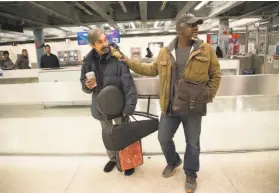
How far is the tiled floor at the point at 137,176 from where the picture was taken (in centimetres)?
180

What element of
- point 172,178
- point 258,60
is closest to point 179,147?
point 172,178

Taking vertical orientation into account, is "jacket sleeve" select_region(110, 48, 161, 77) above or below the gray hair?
below

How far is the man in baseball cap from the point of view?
149cm

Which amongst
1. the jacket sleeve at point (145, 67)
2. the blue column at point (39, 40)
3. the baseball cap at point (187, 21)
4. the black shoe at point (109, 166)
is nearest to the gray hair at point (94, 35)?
the jacket sleeve at point (145, 67)

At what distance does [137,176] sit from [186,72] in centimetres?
105

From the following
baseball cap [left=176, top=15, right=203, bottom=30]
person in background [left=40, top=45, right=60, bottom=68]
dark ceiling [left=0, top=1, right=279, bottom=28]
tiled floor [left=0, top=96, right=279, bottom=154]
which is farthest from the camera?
dark ceiling [left=0, top=1, right=279, bottom=28]

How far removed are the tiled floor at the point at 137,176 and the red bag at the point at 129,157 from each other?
115 millimetres

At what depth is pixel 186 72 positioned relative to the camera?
4.99 ft

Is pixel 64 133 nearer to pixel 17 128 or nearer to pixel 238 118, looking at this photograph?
pixel 17 128

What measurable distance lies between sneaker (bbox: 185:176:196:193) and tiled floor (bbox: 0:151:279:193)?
5 cm

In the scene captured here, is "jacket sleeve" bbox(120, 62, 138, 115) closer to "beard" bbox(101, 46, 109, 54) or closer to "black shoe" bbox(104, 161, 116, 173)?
"beard" bbox(101, 46, 109, 54)

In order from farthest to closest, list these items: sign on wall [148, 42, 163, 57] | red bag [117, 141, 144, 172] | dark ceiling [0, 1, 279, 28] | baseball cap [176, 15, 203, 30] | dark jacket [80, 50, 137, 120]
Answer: sign on wall [148, 42, 163, 57]
dark ceiling [0, 1, 279, 28]
red bag [117, 141, 144, 172]
dark jacket [80, 50, 137, 120]
baseball cap [176, 15, 203, 30]

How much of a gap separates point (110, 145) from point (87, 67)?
25.0 inches

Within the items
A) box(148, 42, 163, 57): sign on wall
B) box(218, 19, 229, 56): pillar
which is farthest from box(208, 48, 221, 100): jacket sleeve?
box(148, 42, 163, 57): sign on wall
